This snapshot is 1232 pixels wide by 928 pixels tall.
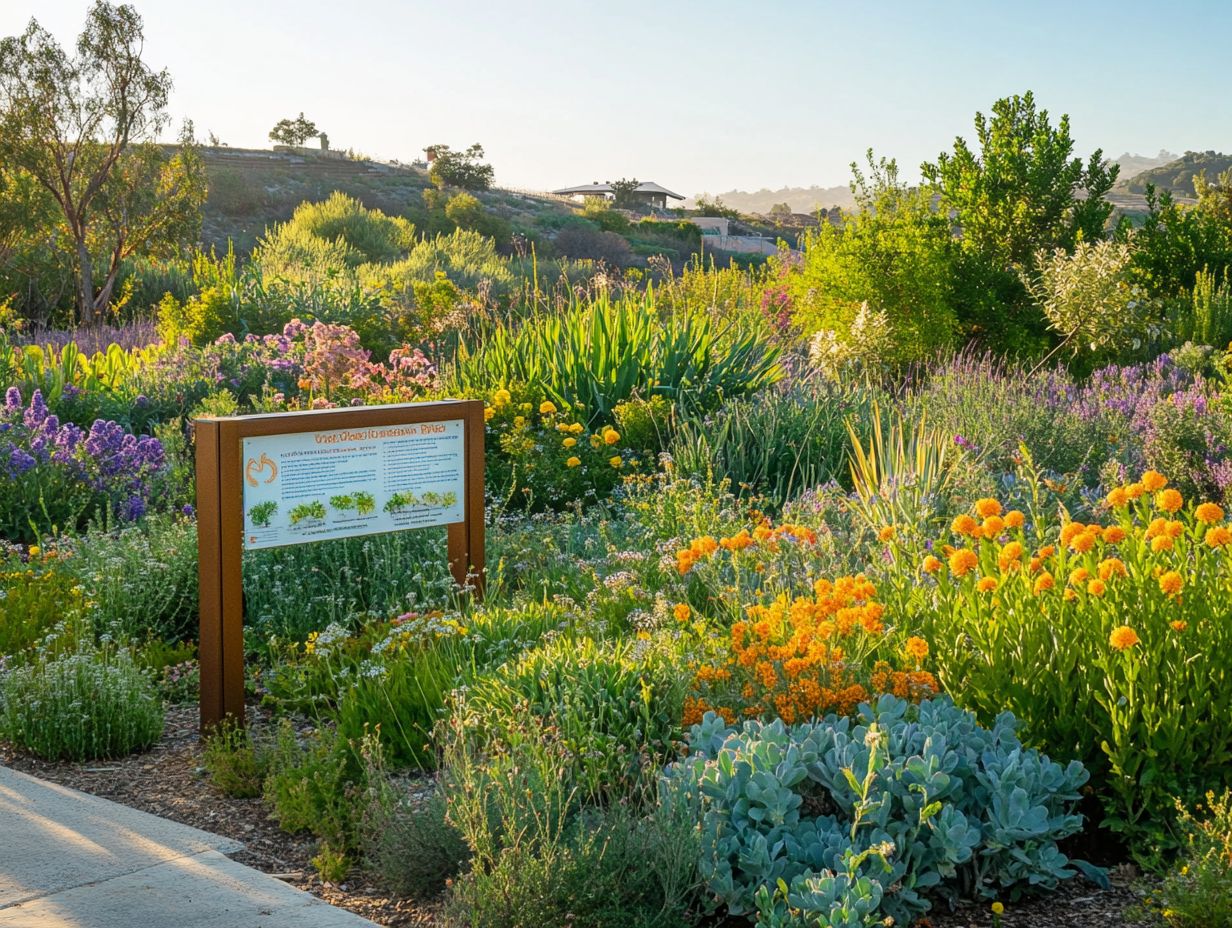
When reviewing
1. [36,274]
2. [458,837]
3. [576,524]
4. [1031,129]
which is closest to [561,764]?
[458,837]

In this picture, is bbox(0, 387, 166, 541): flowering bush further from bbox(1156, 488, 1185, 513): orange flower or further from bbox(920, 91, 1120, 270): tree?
bbox(920, 91, 1120, 270): tree

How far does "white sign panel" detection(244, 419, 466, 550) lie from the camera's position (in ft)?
15.5

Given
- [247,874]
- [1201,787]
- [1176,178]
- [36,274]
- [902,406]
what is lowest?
[247,874]

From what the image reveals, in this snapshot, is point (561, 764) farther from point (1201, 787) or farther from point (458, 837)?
point (1201, 787)

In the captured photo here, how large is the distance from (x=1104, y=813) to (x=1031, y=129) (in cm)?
1330

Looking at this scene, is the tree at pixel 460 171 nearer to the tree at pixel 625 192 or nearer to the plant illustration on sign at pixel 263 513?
the tree at pixel 625 192

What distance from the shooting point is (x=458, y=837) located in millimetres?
3295

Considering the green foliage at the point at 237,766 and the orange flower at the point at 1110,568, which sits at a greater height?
the orange flower at the point at 1110,568

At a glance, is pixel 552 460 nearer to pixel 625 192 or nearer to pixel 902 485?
pixel 902 485

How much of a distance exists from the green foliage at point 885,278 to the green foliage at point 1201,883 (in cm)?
1008

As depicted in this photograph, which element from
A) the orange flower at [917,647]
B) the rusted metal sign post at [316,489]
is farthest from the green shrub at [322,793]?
the orange flower at [917,647]

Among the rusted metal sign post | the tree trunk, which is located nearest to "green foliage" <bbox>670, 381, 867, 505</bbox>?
the rusted metal sign post

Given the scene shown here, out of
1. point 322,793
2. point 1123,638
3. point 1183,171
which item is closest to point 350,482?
point 322,793

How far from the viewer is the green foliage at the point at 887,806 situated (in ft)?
9.98
